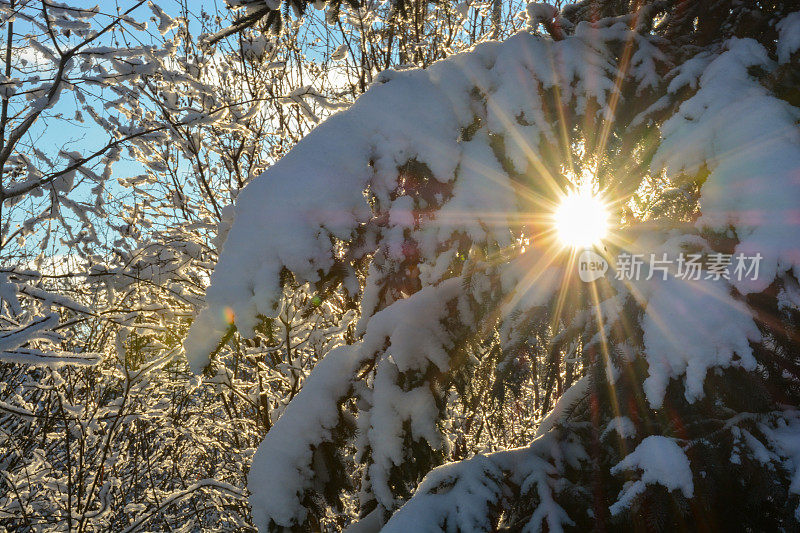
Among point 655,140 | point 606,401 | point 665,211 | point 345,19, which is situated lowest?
point 606,401

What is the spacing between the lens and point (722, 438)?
1.24m

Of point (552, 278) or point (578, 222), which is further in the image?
point (578, 222)

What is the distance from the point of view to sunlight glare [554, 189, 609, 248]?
1.47 m

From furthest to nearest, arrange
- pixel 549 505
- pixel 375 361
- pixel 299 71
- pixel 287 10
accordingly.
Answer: pixel 299 71
pixel 287 10
pixel 375 361
pixel 549 505

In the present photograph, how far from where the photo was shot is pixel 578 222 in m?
1.58

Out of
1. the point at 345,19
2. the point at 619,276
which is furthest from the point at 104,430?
the point at 619,276

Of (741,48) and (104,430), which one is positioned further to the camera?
(104,430)

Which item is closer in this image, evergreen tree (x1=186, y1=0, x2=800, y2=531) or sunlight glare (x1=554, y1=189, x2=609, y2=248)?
evergreen tree (x1=186, y1=0, x2=800, y2=531)

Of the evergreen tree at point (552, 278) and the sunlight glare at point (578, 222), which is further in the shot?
the sunlight glare at point (578, 222)

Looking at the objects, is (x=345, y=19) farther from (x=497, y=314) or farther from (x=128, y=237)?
(x=497, y=314)

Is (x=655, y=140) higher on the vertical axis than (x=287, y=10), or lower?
lower

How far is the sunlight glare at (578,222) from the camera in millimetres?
1472

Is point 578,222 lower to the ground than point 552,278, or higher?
higher

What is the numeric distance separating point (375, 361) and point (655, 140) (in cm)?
121
